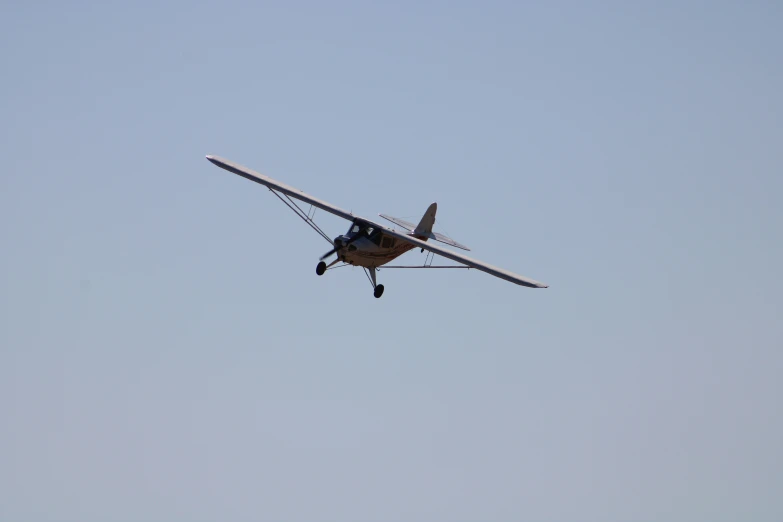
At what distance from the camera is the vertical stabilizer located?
6112 centimetres

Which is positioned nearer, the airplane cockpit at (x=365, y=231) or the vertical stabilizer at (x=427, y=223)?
the airplane cockpit at (x=365, y=231)

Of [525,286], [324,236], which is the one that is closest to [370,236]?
[324,236]

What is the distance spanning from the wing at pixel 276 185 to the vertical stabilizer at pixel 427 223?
6.72 m

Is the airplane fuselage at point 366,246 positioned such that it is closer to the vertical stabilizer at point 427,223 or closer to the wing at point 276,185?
the wing at point 276,185

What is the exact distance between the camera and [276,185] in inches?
2235

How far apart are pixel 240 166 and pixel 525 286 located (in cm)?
1386

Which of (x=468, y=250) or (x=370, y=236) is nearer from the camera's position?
(x=370, y=236)

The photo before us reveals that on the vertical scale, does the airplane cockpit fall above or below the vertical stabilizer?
below

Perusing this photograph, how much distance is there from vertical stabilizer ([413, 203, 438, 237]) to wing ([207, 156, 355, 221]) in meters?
6.72

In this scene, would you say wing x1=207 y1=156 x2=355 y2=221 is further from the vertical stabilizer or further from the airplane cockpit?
the vertical stabilizer

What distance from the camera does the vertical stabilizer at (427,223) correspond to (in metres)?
61.1

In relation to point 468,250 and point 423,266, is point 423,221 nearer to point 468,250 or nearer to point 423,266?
point 468,250

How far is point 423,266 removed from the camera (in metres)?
55.1

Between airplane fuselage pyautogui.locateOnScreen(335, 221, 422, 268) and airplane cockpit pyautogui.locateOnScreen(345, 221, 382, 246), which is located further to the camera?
airplane cockpit pyautogui.locateOnScreen(345, 221, 382, 246)
